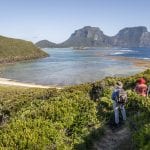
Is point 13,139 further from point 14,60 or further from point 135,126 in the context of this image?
point 14,60

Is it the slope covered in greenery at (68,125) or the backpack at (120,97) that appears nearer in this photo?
the slope covered in greenery at (68,125)

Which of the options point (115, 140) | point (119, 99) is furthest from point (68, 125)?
point (119, 99)

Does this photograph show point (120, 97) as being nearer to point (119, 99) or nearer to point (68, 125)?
point (119, 99)

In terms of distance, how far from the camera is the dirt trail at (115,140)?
12680 millimetres

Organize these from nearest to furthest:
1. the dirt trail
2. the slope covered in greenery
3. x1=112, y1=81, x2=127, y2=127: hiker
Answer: the slope covered in greenery
the dirt trail
x1=112, y1=81, x2=127, y2=127: hiker

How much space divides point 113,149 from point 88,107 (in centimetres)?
233

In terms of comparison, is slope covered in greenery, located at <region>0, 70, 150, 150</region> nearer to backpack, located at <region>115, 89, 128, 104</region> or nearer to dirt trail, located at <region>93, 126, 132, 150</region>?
dirt trail, located at <region>93, 126, 132, 150</region>

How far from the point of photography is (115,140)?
13.6 m

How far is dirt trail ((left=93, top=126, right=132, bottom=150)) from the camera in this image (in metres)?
12.7

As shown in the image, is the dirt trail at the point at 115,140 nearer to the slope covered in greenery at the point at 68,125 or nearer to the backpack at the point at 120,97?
the slope covered in greenery at the point at 68,125

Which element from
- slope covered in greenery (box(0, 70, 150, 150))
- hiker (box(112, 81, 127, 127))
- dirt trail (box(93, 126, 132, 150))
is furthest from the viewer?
hiker (box(112, 81, 127, 127))

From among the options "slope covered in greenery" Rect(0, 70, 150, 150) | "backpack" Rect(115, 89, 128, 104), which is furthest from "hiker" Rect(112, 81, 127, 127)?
"slope covered in greenery" Rect(0, 70, 150, 150)

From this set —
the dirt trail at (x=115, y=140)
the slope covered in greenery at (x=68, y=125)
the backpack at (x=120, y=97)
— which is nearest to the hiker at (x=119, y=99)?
the backpack at (x=120, y=97)

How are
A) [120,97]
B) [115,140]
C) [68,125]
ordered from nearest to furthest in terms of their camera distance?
1. [68,125]
2. [115,140]
3. [120,97]
